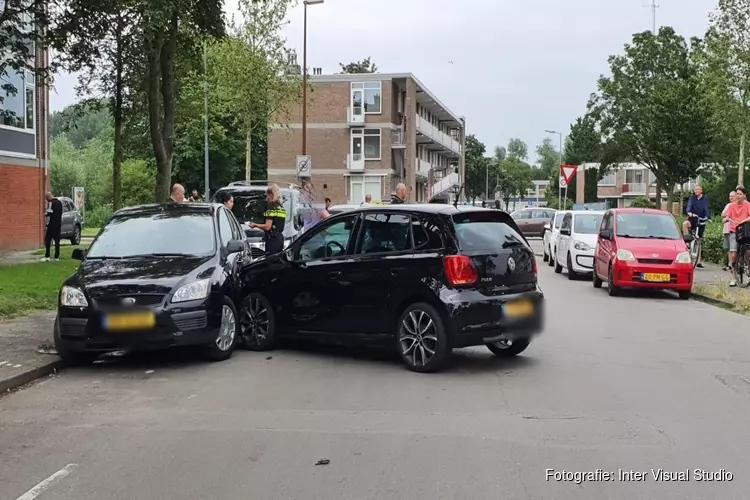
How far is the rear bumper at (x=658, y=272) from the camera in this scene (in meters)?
14.4

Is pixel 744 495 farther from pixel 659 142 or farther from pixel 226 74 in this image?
pixel 226 74

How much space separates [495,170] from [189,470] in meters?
108

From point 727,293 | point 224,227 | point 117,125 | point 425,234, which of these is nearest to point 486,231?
point 425,234

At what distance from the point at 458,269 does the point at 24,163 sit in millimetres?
23634

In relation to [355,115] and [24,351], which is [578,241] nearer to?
[24,351]

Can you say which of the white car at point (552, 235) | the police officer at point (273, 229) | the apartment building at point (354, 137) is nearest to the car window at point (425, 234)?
the police officer at point (273, 229)

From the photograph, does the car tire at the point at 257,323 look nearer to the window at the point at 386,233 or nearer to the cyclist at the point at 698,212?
the window at the point at 386,233

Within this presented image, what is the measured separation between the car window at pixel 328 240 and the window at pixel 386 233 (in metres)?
0.24

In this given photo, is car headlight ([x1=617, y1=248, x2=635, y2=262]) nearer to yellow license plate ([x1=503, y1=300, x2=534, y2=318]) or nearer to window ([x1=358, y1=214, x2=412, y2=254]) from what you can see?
yellow license plate ([x1=503, y1=300, x2=534, y2=318])

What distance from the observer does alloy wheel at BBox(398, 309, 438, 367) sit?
7.61 m

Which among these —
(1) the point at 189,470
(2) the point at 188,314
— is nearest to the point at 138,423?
(1) the point at 189,470

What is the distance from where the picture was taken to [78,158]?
274ft

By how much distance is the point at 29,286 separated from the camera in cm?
1395

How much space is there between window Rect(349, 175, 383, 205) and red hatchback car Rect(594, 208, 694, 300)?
40.3 meters
